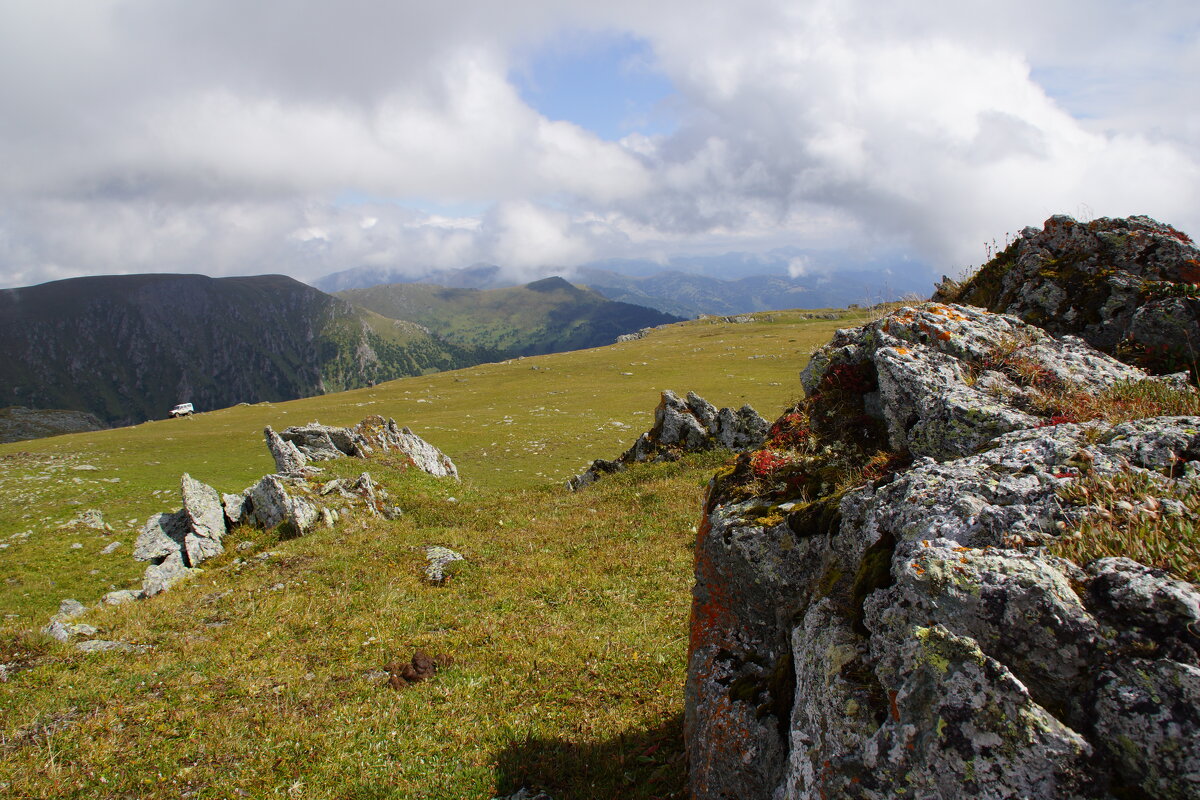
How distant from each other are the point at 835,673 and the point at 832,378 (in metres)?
7.19

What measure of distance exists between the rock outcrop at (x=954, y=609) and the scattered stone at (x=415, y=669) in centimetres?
629

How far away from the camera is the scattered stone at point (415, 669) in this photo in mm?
11602

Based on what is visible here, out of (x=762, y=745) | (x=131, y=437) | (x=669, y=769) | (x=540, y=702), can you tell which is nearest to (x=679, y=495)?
(x=540, y=702)

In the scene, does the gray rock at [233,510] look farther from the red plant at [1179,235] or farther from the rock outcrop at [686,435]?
the red plant at [1179,235]

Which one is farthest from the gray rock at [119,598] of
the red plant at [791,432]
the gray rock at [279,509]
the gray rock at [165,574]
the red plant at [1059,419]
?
the red plant at [1059,419]

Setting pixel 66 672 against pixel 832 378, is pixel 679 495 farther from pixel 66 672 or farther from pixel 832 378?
pixel 66 672

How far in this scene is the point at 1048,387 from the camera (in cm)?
877

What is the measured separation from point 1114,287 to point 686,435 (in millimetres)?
20044

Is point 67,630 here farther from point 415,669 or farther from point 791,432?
point 791,432

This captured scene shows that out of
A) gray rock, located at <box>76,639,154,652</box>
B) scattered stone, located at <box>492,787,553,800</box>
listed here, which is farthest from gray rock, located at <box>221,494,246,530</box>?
scattered stone, located at <box>492,787,553,800</box>

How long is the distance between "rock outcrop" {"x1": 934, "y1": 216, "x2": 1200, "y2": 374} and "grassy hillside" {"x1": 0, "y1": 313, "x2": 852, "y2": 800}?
1070cm

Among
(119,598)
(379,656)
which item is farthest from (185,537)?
(379,656)

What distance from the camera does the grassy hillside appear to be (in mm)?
8883

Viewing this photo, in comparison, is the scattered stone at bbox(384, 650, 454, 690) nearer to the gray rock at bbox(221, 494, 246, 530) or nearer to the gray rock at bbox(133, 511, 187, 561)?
the gray rock at bbox(133, 511, 187, 561)
